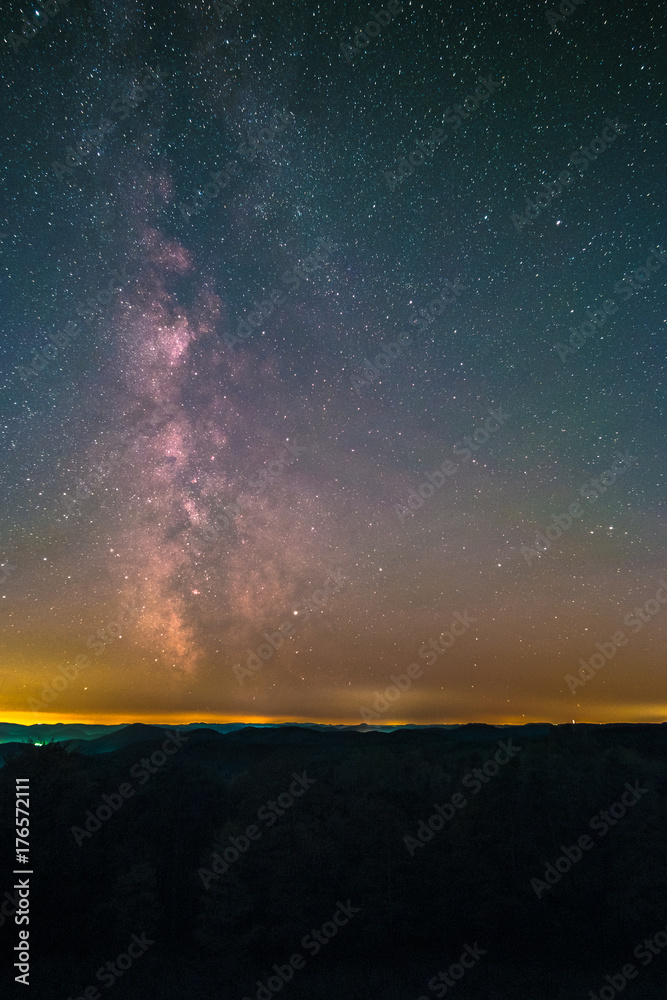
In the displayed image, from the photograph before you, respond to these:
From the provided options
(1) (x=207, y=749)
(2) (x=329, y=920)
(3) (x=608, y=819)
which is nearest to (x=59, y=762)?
(2) (x=329, y=920)

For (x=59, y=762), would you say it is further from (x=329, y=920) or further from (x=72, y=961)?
(x=329, y=920)

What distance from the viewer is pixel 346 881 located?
80.8 feet

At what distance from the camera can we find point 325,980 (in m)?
20.6

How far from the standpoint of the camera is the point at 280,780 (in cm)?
2908

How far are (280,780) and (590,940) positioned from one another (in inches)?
635

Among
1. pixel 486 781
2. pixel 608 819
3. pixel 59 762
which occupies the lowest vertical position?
pixel 608 819

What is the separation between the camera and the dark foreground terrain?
2012cm

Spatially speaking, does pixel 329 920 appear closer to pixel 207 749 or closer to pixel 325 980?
pixel 325 980

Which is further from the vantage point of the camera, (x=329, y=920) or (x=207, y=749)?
(x=207, y=749)

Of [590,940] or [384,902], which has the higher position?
[384,902]

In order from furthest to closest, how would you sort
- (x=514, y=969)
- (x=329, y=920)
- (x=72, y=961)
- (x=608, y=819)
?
1. (x=608, y=819)
2. (x=329, y=920)
3. (x=514, y=969)
4. (x=72, y=961)

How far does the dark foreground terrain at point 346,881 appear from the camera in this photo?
2012 centimetres

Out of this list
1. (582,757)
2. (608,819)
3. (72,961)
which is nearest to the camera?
(72,961)

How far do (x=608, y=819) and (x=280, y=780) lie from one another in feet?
57.1
